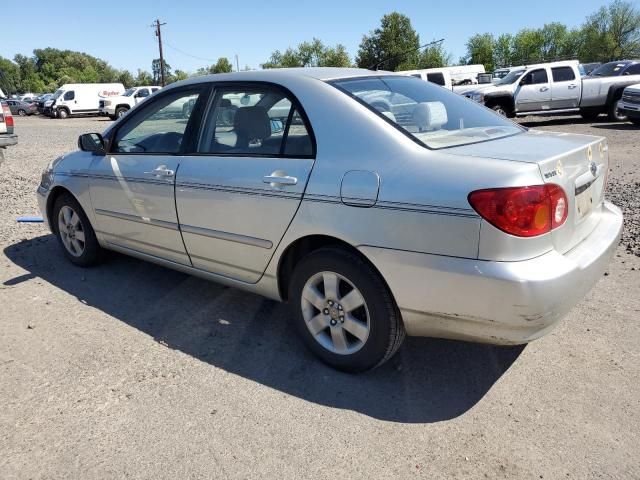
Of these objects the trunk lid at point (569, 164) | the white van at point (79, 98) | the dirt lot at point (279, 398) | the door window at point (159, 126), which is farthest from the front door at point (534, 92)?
the white van at point (79, 98)

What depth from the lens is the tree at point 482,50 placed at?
86.9m

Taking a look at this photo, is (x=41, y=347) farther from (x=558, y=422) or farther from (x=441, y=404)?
(x=558, y=422)

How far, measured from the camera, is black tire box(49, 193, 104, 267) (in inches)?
183

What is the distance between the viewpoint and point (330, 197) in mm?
2775

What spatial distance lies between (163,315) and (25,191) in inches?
235

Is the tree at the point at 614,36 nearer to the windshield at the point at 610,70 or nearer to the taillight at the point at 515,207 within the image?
the windshield at the point at 610,70

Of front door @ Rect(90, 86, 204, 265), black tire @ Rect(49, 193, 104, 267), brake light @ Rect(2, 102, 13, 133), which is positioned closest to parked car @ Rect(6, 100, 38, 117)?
brake light @ Rect(2, 102, 13, 133)

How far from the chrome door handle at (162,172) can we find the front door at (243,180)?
0.34 feet

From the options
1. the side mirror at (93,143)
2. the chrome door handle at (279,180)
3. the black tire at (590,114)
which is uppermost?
the side mirror at (93,143)

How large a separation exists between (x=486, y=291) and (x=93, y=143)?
3.45 meters

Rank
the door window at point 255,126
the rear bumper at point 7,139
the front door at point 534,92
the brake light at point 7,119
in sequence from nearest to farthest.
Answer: the door window at point 255,126, the rear bumper at point 7,139, the brake light at point 7,119, the front door at point 534,92

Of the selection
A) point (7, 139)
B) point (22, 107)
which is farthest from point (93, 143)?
point (22, 107)

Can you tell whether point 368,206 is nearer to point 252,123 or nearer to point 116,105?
point 252,123

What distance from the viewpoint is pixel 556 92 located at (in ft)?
54.9
